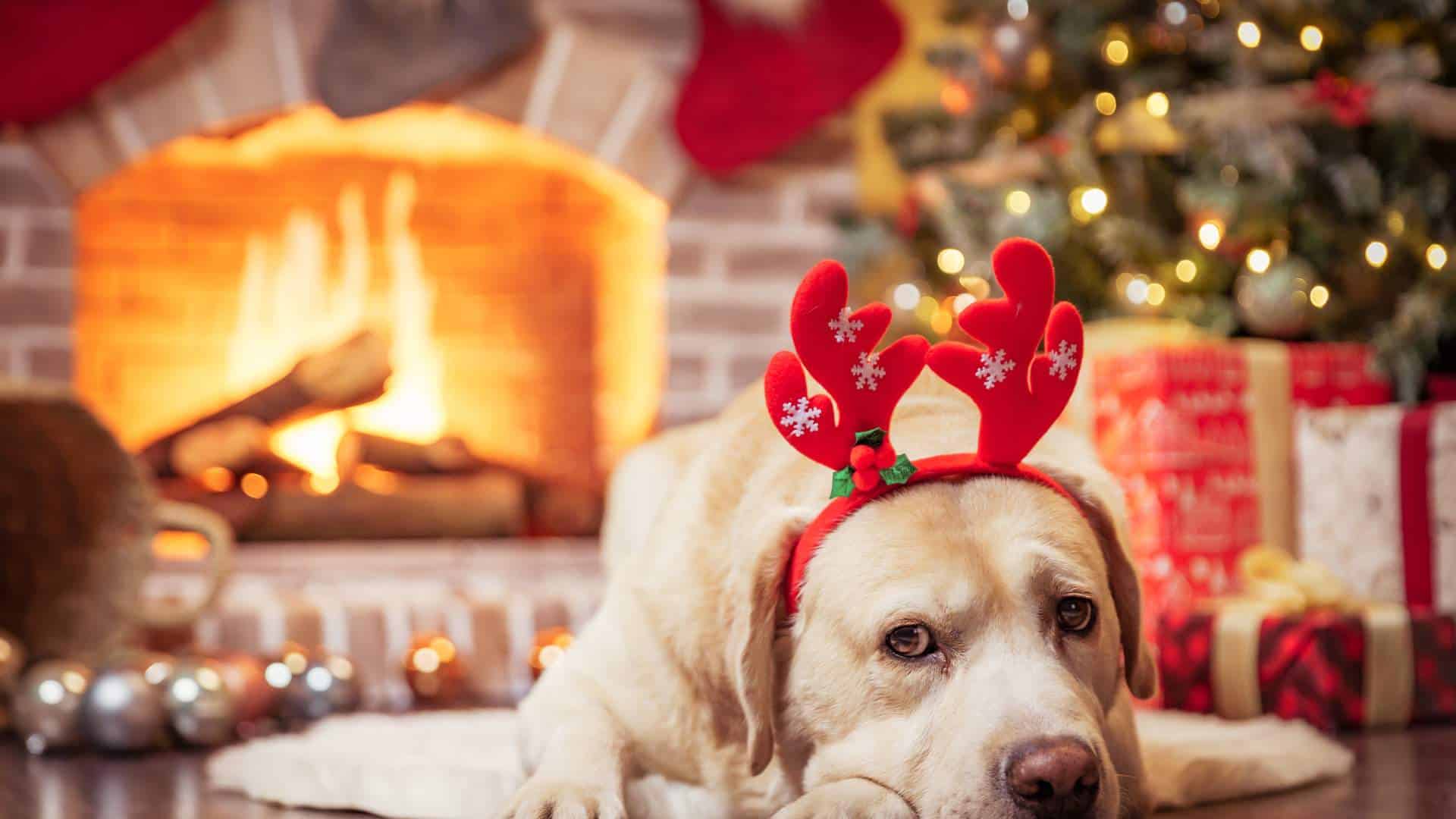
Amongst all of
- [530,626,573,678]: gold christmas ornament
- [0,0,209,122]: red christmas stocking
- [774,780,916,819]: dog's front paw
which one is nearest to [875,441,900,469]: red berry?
[774,780,916,819]: dog's front paw

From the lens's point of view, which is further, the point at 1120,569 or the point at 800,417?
the point at 1120,569

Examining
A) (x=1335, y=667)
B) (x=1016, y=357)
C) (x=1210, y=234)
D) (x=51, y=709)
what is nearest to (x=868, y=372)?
(x=1016, y=357)

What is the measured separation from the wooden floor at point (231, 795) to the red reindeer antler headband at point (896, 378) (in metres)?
0.49

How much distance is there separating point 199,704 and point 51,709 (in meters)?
0.21

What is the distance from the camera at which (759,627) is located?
131 cm

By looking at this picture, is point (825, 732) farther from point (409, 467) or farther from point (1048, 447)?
point (409, 467)

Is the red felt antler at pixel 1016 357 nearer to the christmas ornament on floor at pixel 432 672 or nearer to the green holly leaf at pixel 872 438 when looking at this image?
the green holly leaf at pixel 872 438

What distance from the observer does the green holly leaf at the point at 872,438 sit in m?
1.31

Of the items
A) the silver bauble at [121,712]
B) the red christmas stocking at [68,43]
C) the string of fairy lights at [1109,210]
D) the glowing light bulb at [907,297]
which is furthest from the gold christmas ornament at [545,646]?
the red christmas stocking at [68,43]

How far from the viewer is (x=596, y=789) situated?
4.19 feet

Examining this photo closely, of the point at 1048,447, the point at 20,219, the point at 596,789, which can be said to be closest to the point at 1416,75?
the point at 1048,447

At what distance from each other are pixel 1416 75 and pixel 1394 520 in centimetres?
107

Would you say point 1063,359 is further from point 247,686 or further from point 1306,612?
point 247,686

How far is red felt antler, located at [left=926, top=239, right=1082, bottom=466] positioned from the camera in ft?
4.16
